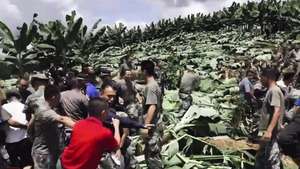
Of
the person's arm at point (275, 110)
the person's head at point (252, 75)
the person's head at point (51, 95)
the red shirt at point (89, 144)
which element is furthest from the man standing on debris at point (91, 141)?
the person's head at point (252, 75)

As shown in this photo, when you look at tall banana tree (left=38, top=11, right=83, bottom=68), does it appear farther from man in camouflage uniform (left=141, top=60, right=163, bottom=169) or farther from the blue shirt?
man in camouflage uniform (left=141, top=60, right=163, bottom=169)

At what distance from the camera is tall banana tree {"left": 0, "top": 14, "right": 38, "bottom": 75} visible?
56.0ft

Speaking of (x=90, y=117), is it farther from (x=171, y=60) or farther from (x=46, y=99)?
(x=171, y=60)

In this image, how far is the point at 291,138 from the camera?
28.3 ft

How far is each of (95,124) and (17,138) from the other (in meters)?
3.11

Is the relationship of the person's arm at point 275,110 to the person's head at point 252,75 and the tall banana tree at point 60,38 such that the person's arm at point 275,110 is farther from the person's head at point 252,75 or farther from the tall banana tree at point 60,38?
the tall banana tree at point 60,38

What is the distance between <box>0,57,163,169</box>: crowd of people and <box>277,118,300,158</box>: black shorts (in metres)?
1.74

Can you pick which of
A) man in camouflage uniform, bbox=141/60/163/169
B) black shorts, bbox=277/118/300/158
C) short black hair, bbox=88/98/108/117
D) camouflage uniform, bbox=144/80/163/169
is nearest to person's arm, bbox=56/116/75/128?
short black hair, bbox=88/98/108/117

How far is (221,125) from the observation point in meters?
11.7

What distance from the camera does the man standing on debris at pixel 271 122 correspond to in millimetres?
8109

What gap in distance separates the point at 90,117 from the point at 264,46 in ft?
96.3


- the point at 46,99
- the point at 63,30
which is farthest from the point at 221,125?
the point at 63,30

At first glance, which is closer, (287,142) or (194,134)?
(287,142)

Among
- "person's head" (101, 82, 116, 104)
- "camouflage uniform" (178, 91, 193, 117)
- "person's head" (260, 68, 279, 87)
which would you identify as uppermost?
"person's head" (260, 68, 279, 87)
